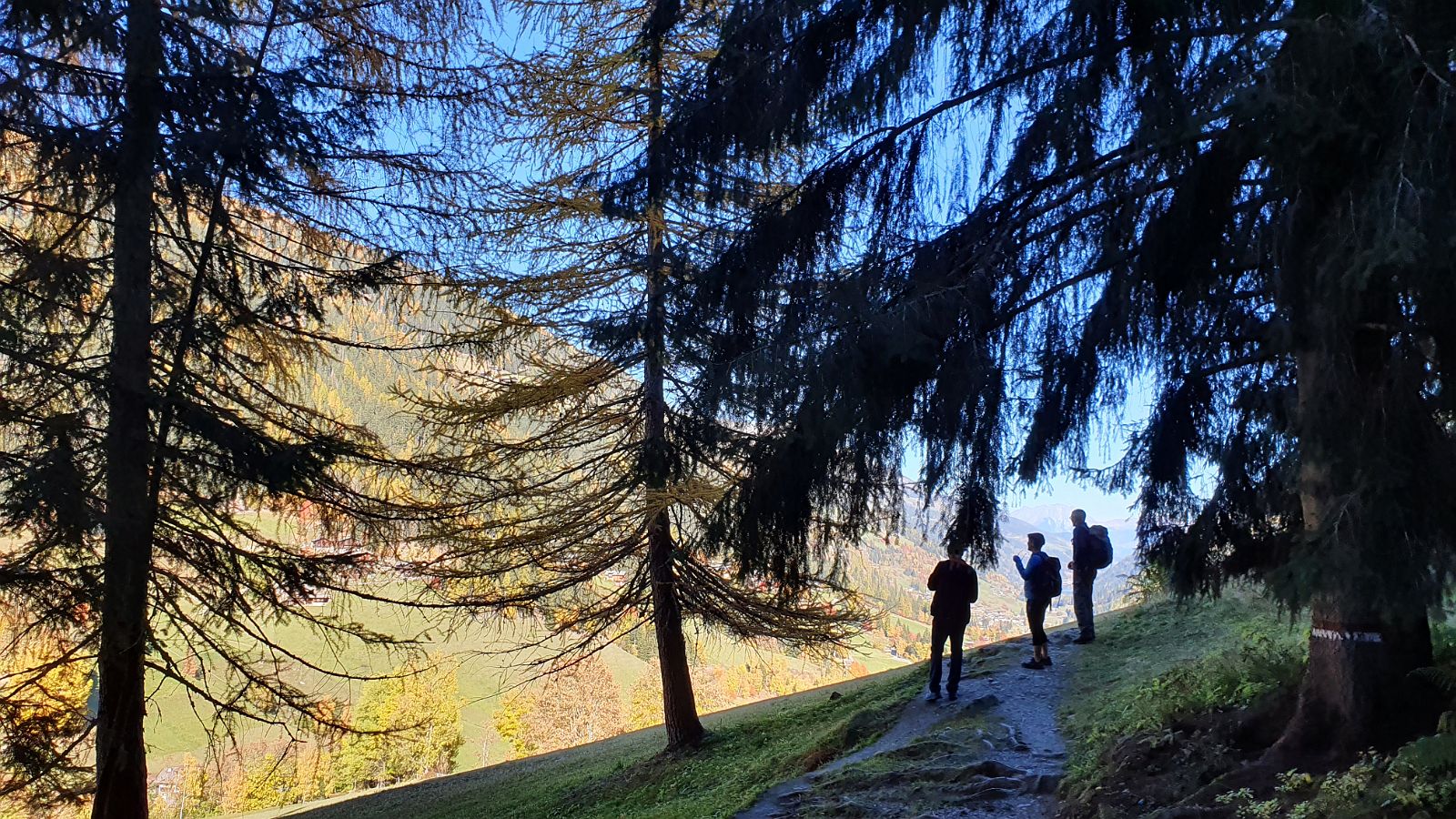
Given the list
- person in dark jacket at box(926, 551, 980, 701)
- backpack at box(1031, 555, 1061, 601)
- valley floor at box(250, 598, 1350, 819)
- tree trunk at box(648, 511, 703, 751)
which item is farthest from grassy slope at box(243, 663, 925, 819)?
backpack at box(1031, 555, 1061, 601)

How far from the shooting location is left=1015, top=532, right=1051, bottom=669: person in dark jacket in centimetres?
1001

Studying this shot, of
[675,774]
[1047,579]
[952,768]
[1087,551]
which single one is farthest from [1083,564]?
[675,774]

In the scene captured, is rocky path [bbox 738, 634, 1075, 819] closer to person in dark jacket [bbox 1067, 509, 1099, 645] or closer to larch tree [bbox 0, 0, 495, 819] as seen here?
person in dark jacket [bbox 1067, 509, 1099, 645]

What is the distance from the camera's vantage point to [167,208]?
7.55m

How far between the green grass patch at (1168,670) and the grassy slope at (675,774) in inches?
84.2

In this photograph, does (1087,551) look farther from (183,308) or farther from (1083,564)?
(183,308)

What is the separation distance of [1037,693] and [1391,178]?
7.48 metres

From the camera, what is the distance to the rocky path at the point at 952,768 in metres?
6.03

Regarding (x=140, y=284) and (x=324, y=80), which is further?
(x=324, y=80)

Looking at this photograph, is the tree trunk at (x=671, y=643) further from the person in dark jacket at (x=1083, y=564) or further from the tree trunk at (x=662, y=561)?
the person in dark jacket at (x=1083, y=564)

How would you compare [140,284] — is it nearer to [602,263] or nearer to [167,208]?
[167,208]

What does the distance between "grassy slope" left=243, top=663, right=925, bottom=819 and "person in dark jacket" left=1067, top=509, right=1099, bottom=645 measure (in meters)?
2.32

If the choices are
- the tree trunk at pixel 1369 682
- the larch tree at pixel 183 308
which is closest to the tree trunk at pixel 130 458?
the larch tree at pixel 183 308

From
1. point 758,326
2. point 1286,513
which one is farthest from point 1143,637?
point 758,326
